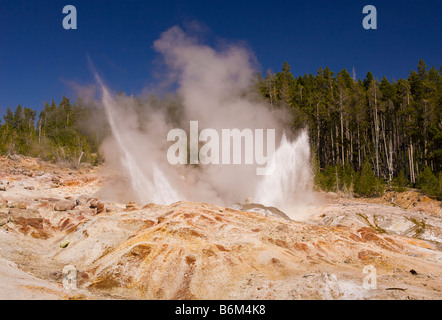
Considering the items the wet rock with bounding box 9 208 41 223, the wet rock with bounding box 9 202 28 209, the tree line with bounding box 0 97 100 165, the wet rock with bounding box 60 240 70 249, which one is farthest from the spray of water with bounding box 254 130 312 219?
the tree line with bounding box 0 97 100 165

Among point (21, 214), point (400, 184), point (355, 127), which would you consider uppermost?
point (355, 127)

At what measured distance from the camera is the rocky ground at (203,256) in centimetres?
628

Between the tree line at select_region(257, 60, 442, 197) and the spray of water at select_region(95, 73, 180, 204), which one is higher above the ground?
the tree line at select_region(257, 60, 442, 197)

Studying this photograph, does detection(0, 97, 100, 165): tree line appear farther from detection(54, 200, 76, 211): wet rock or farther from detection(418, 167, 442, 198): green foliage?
detection(418, 167, 442, 198): green foliage

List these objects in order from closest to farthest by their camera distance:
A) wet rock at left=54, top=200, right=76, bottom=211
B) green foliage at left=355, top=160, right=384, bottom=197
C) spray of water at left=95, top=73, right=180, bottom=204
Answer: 1. wet rock at left=54, top=200, right=76, bottom=211
2. spray of water at left=95, top=73, right=180, bottom=204
3. green foliage at left=355, top=160, right=384, bottom=197

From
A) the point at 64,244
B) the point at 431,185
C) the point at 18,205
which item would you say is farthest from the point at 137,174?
the point at 431,185

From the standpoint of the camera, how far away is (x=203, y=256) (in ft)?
26.3

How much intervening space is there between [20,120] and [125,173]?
6639cm

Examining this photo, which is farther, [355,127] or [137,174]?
[355,127]

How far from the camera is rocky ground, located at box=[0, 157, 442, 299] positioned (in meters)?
6.28

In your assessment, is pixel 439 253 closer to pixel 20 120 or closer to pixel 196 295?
pixel 196 295

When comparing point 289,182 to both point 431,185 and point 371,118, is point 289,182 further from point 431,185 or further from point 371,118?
point 371,118

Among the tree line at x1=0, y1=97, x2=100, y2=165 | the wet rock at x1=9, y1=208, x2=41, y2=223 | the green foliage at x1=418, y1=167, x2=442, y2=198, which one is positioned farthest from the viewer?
the tree line at x1=0, y1=97, x2=100, y2=165
